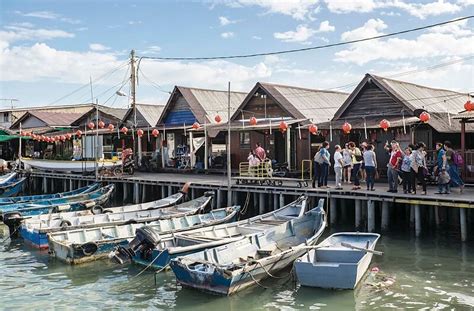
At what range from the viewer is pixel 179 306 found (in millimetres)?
10227

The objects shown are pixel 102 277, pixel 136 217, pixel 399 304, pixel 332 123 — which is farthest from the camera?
pixel 332 123

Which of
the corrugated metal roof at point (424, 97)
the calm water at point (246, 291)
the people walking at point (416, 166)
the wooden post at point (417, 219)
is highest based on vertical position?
the corrugated metal roof at point (424, 97)

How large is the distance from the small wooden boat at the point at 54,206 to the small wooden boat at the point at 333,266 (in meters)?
9.70

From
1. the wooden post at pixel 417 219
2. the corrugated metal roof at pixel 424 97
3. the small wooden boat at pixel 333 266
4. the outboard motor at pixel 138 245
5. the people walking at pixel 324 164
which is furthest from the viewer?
the corrugated metal roof at pixel 424 97

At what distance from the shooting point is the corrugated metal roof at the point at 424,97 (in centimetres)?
2144

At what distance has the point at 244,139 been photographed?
90.6 feet

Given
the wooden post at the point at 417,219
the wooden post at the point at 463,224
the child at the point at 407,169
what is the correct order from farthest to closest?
1. the child at the point at 407,169
2. the wooden post at the point at 417,219
3. the wooden post at the point at 463,224

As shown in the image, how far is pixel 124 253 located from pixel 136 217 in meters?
4.95

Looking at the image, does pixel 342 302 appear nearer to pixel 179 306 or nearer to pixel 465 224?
pixel 179 306

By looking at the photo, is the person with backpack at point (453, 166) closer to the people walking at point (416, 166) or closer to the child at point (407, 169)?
the people walking at point (416, 166)

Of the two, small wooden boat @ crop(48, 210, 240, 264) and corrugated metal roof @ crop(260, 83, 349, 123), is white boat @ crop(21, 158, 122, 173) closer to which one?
corrugated metal roof @ crop(260, 83, 349, 123)

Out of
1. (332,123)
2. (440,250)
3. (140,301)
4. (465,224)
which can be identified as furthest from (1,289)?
(332,123)

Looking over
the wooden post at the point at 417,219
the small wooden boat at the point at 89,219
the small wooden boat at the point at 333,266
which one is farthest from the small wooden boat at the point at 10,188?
the wooden post at the point at 417,219

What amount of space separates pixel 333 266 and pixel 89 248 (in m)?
6.55
